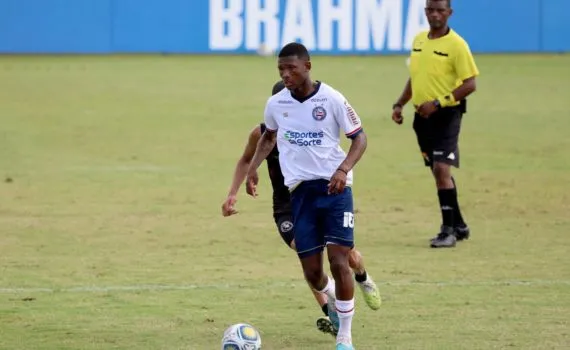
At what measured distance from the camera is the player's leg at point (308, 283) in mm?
9906

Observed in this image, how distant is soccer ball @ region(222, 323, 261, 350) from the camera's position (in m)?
8.85

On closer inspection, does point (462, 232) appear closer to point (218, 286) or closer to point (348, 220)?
point (218, 286)

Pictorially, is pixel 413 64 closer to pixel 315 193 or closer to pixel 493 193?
pixel 493 193

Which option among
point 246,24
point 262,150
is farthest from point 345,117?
point 246,24

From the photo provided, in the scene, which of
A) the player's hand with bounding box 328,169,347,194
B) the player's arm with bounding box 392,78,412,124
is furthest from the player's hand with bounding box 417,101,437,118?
the player's hand with bounding box 328,169,347,194

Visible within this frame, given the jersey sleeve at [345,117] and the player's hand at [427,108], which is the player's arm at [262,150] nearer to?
the jersey sleeve at [345,117]

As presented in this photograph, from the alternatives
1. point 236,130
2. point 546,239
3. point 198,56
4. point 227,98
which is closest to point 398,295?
point 546,239

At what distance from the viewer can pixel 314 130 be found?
9.30 m

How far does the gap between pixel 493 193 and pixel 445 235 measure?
3.78m

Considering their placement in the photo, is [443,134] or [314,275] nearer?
[314,275]

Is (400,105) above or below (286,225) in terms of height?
below

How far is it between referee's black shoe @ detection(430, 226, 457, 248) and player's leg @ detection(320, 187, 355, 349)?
4.57m

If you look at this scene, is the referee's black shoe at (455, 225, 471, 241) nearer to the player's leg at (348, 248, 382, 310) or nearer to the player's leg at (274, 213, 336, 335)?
the player's leg at (274, 213, 336, 335)

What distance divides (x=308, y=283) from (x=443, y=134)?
174 inches
